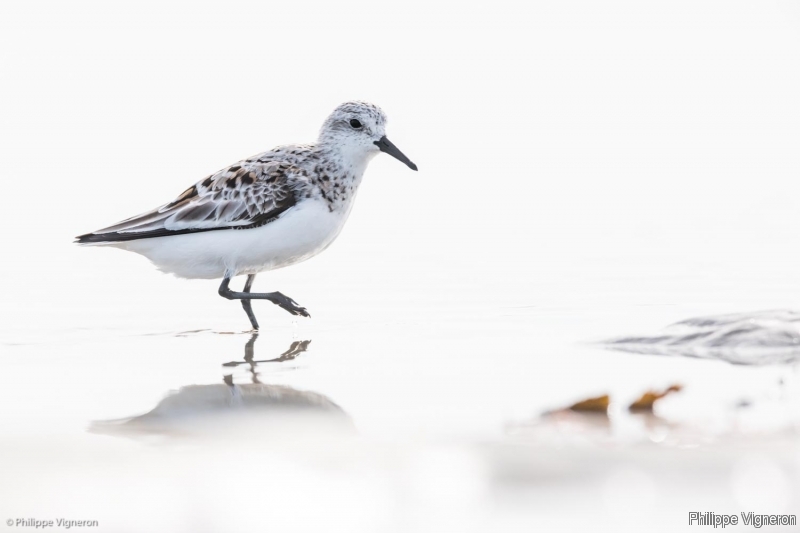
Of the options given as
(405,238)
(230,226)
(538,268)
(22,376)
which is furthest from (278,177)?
(405,238)

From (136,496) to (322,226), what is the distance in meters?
4.19

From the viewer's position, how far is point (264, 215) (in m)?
7.40

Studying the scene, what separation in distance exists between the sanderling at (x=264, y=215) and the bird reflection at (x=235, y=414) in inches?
85.5

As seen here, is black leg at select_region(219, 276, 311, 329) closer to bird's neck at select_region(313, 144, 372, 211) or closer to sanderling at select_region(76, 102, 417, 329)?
sanderling at select_region(76, 102, 417, 329)

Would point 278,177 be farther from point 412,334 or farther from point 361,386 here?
point 361,386

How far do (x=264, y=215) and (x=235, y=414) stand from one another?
3.09 meters

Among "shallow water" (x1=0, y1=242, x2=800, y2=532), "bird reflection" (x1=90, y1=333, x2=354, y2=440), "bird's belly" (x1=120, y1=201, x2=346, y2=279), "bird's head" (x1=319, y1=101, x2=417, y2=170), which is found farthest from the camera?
"bird's head" (x1=319, y1=101, x2=417, y2=170)

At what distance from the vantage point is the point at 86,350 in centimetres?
652

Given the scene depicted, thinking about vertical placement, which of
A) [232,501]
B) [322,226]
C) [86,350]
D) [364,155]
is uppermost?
[364,155]

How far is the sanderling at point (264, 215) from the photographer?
737cm

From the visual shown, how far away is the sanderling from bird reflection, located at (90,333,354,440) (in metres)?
2.17

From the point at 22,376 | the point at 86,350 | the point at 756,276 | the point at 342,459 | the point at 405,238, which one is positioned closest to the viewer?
the point at 342,459

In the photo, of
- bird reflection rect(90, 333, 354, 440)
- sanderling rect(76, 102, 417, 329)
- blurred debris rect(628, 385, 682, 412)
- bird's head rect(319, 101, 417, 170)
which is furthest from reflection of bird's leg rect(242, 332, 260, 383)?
blurred debris rect(628, 385, 682, 412)

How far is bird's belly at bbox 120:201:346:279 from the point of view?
7.29m
